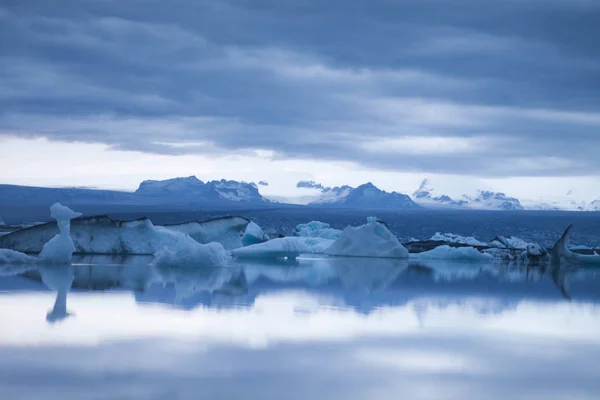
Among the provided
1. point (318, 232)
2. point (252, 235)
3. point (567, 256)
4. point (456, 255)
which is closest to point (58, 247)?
point (456, 255)

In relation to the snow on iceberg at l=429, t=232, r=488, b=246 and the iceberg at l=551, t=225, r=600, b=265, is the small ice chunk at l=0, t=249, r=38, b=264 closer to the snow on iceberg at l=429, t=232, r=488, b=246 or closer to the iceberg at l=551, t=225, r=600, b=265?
the iceberg at l=551, t=225, r=600, b=265

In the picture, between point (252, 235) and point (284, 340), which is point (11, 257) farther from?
point (252, 235)

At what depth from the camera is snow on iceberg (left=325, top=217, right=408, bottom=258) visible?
73.3ft

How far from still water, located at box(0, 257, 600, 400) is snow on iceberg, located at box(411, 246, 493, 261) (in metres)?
10.8

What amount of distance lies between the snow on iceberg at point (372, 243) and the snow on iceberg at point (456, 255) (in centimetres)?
87

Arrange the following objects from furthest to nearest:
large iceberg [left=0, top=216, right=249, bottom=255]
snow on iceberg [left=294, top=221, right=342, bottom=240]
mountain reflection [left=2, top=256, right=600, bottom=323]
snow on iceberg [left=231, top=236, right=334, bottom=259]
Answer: snow on iceberg [left=294, top=221, right=342, bottom=240]
snow on iceberg [left=231, top=236, right=334, bottom=259]
large iceberg [left=0, top=216, right=249, bottom=255]
mountain reflection [left=2, top=256, right=600, bottom=323]

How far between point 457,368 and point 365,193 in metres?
188

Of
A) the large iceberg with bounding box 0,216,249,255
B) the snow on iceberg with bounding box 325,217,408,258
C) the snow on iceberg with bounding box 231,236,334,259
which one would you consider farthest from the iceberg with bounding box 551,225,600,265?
the large iceberg with bounding box 0,216,249,255

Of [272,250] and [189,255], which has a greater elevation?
[189,255]

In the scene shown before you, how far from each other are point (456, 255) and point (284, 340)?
54.6 ft

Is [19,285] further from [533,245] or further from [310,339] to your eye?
[533,245]

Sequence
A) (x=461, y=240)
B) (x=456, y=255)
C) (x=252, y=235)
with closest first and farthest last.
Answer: (x=456, y=255), (x=252, y=235), (x=461, y=240)

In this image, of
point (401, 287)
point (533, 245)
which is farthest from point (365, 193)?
point (401, 287)

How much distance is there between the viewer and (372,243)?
22.5m
